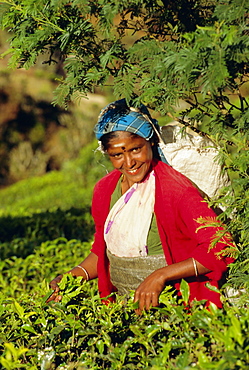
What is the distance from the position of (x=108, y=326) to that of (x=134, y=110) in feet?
3.69

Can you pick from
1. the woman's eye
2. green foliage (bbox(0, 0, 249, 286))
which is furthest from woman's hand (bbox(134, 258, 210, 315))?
the woman's eye

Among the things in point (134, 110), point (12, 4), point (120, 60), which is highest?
point (12, 4)

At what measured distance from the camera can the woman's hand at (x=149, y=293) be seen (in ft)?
7.97

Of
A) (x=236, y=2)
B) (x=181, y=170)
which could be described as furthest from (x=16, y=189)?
(x=236, y=2)

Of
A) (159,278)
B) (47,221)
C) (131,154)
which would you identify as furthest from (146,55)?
(47,221)

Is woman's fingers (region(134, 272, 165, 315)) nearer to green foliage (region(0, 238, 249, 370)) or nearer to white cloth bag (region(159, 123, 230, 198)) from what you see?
green foliage (region(0, 238, 249, 370))

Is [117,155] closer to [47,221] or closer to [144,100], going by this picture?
[144,100]

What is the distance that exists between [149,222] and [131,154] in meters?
0.38

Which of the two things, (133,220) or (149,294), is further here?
(133,220)

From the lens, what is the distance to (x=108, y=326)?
2.23 m

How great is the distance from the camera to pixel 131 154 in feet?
8.80

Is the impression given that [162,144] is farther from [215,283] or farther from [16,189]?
[16,189]

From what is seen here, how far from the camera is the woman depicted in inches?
98.7

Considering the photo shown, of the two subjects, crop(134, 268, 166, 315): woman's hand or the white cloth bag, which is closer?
crop(134, 268, 166, 315): woman's hand
